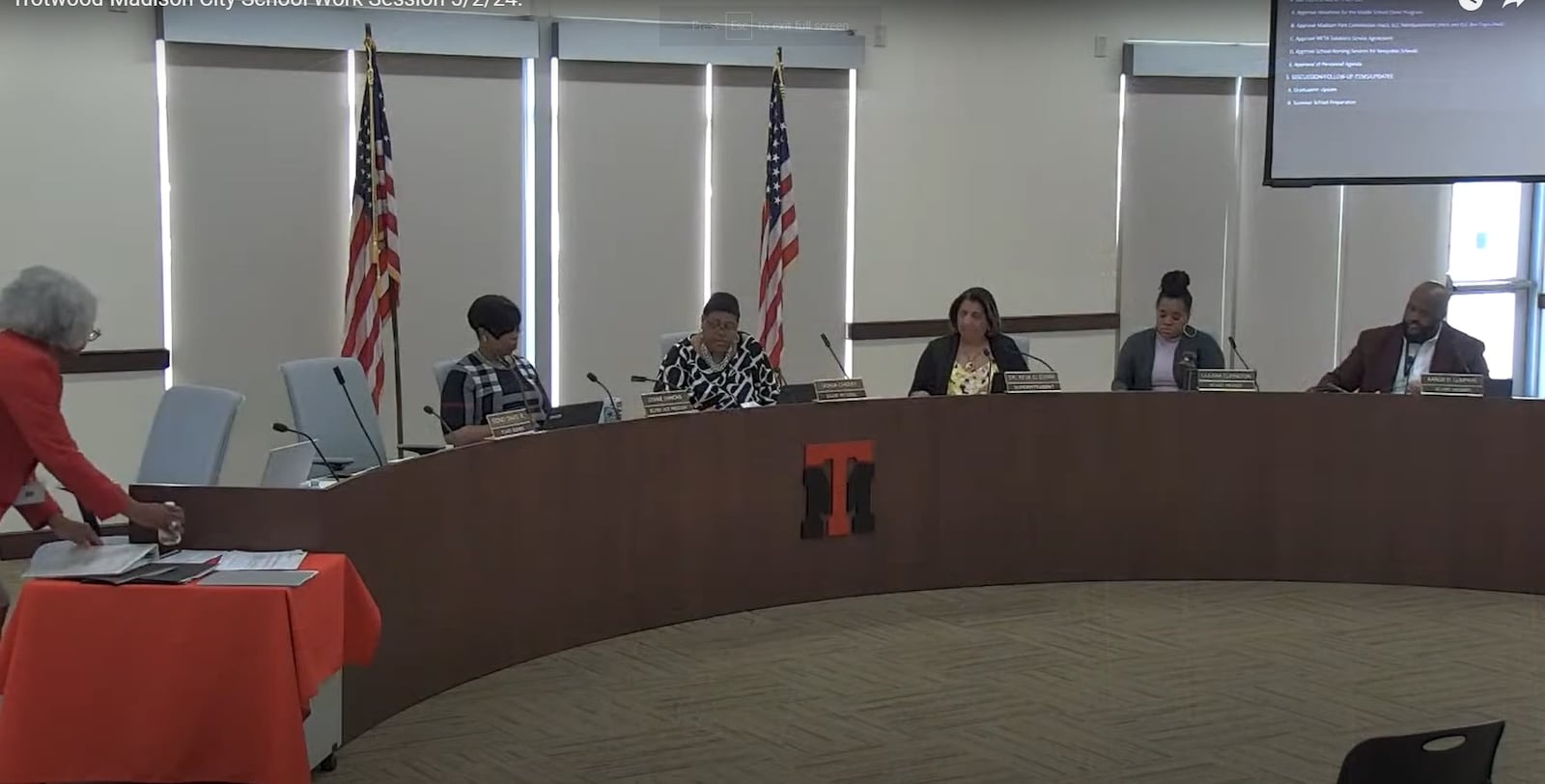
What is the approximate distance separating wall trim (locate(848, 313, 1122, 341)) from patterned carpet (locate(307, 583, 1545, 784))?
2.60m

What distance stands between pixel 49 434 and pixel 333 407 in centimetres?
184

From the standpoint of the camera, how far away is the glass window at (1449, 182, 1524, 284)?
9695 millimetres

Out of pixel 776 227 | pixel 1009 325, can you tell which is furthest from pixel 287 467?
pixel 1009 325

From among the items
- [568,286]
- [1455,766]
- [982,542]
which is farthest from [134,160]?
[1455,766]

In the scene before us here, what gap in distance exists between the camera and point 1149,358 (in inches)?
249

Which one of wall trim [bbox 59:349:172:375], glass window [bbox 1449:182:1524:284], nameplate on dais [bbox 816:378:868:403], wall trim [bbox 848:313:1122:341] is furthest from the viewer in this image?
glass window [bbox 1449:182:1524:284]

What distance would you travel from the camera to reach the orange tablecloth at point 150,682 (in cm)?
351

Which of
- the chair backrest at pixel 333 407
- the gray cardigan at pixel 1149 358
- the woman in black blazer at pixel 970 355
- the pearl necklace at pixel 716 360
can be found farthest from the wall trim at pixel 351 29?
the gray cardigan at pixel 1149 358

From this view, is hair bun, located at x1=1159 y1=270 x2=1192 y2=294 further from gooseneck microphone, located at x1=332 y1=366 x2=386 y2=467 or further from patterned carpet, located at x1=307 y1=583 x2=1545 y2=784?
gooseneck microphone, located at x1=332 y1=366 x2=386 y2=467

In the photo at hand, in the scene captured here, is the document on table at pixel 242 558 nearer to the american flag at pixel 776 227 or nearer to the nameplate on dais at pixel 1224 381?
the nameplate on dais at pixel 1224 381

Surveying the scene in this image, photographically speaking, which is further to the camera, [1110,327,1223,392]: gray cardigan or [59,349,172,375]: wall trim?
[59,349,172,375]: wall trim

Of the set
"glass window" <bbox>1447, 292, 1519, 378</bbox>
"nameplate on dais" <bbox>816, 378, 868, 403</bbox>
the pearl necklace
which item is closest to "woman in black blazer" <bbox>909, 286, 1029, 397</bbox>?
"nameplate on dais" <bbox>816, 378, 868, 403</bbox>

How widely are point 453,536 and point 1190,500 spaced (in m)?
2.95

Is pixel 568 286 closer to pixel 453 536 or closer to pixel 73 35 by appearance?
pixel 73 35
